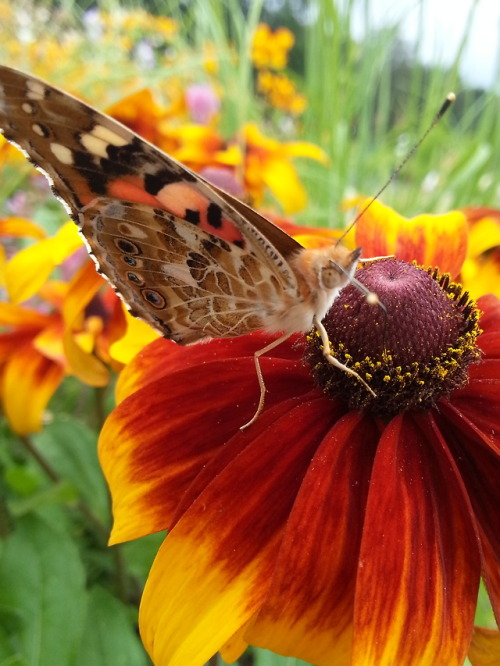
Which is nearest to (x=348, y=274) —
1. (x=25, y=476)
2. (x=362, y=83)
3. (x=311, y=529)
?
(x=311, y=529)

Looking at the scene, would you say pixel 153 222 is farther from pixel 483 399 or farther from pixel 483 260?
pixel 483 260

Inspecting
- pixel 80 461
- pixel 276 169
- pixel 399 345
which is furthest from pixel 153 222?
pixel 276 169

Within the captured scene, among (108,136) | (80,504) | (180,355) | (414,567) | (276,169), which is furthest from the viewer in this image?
(276,169)

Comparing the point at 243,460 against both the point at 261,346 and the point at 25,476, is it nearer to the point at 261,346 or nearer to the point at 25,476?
the point at 261,346

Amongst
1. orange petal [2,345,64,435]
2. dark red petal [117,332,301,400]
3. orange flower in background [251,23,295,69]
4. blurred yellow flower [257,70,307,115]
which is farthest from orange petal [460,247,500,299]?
blurred yellow flower [257,70,307,115]

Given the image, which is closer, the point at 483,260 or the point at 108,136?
the point at 108,136

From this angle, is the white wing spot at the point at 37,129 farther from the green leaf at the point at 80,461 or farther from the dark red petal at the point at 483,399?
the green leaf at the point at 80,461

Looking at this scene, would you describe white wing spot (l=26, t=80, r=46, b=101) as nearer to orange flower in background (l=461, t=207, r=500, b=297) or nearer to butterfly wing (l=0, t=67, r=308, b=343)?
butterfly wing (l=0, t=67, r=308, b=343)
